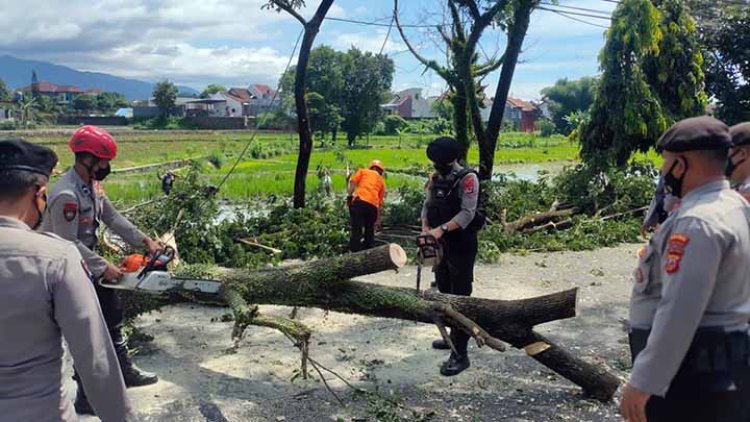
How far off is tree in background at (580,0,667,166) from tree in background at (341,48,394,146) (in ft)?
97.4

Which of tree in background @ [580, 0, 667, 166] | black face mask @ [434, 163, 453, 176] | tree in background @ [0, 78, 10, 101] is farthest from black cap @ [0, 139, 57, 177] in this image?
tree in background @ [0, 78, 10, 101]

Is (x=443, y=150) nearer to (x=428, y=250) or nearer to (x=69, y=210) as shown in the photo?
(x=428, y=250)

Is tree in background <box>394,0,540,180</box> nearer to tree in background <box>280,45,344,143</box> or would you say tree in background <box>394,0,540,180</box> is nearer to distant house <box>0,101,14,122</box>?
tree in background <box>280,45,344,143</box>

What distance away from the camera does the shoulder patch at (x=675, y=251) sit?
199cm

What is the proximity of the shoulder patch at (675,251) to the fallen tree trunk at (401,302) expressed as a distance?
2025mm

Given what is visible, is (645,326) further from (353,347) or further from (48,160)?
(353,347)

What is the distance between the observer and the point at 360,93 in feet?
152

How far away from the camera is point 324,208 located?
427 inches

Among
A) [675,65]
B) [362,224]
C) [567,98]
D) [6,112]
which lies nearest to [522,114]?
[567,98]

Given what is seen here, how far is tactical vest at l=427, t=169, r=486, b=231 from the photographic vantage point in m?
4.76

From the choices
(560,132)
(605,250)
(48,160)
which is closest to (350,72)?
(560,132)

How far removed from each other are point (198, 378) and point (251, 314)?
105cm

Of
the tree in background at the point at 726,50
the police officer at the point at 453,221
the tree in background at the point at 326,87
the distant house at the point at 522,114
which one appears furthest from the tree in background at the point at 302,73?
the distant house at the point at 522,114

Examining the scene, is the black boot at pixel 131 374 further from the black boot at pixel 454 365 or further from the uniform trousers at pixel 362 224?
the uniform trousers at pixel 362 224
